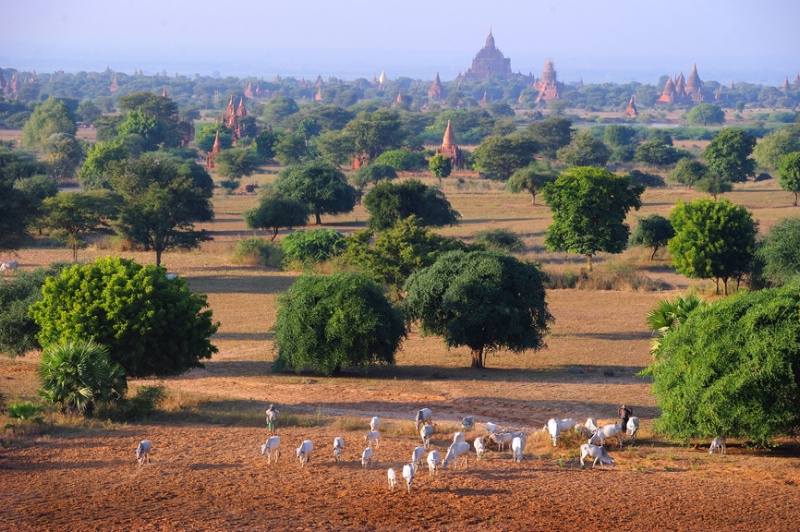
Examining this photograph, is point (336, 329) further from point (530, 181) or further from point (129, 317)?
point (530, 181)

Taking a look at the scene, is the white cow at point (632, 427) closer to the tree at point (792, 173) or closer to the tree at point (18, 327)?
the tree at point (18, 327)

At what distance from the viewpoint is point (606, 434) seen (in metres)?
17.5

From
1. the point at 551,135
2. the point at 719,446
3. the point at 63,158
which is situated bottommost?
the point at 719,446

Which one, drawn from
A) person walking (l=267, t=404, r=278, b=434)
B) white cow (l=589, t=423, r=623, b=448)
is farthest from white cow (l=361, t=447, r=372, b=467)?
white cow (l=589, t=423, r=623, b=448)

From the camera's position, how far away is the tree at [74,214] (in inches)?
1732

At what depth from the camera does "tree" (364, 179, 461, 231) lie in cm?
5278

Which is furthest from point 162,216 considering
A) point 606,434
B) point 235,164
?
point 235,164

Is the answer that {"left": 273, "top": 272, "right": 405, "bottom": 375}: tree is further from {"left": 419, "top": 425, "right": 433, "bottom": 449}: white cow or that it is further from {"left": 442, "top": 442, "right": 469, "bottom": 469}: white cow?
{"left": 442, "top": 442, "right": 469, "bottom": 469}: white cow

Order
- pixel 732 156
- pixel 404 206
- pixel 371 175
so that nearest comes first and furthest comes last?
pixel 404 206, pixel 371 175, pixel 732 156

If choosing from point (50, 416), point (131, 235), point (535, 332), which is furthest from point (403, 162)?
point (50, 416)

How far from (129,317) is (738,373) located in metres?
12.8

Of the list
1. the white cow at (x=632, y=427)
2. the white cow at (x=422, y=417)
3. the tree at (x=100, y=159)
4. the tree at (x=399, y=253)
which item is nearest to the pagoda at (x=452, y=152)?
the tree at (x=100, y=159)

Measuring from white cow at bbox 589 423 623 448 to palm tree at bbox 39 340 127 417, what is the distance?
879 centimetres

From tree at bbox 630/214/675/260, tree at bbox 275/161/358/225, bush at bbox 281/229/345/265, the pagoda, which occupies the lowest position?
bush at bbox 281/229/345/265
